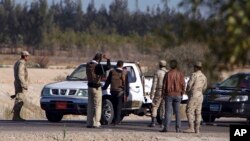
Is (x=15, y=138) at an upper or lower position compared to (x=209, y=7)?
lower

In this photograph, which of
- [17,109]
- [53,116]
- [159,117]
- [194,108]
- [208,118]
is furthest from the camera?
[208,118]

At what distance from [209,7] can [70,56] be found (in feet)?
301

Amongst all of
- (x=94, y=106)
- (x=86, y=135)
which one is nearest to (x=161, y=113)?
(x=94, y=106)

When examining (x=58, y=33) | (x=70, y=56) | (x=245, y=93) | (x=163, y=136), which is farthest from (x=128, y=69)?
(x=58, y=33)

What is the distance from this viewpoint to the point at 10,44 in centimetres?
10325

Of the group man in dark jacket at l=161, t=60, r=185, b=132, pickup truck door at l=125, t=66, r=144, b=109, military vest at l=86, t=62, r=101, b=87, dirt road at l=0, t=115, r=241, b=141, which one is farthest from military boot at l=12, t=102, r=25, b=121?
man in dark jacket at l=161, t=60, r=185, b=132

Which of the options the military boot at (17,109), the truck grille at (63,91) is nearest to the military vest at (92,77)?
the truck grille at (63,91)

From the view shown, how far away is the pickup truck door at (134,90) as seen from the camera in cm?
2279

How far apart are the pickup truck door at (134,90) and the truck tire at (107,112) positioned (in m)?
0.84

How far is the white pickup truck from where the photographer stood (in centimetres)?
2212

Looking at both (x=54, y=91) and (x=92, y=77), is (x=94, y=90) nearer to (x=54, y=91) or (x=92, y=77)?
(x=92, y=77)

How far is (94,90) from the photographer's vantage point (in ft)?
67.2

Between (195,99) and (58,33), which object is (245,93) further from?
(58,33)

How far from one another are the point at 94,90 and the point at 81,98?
2.06 meters
